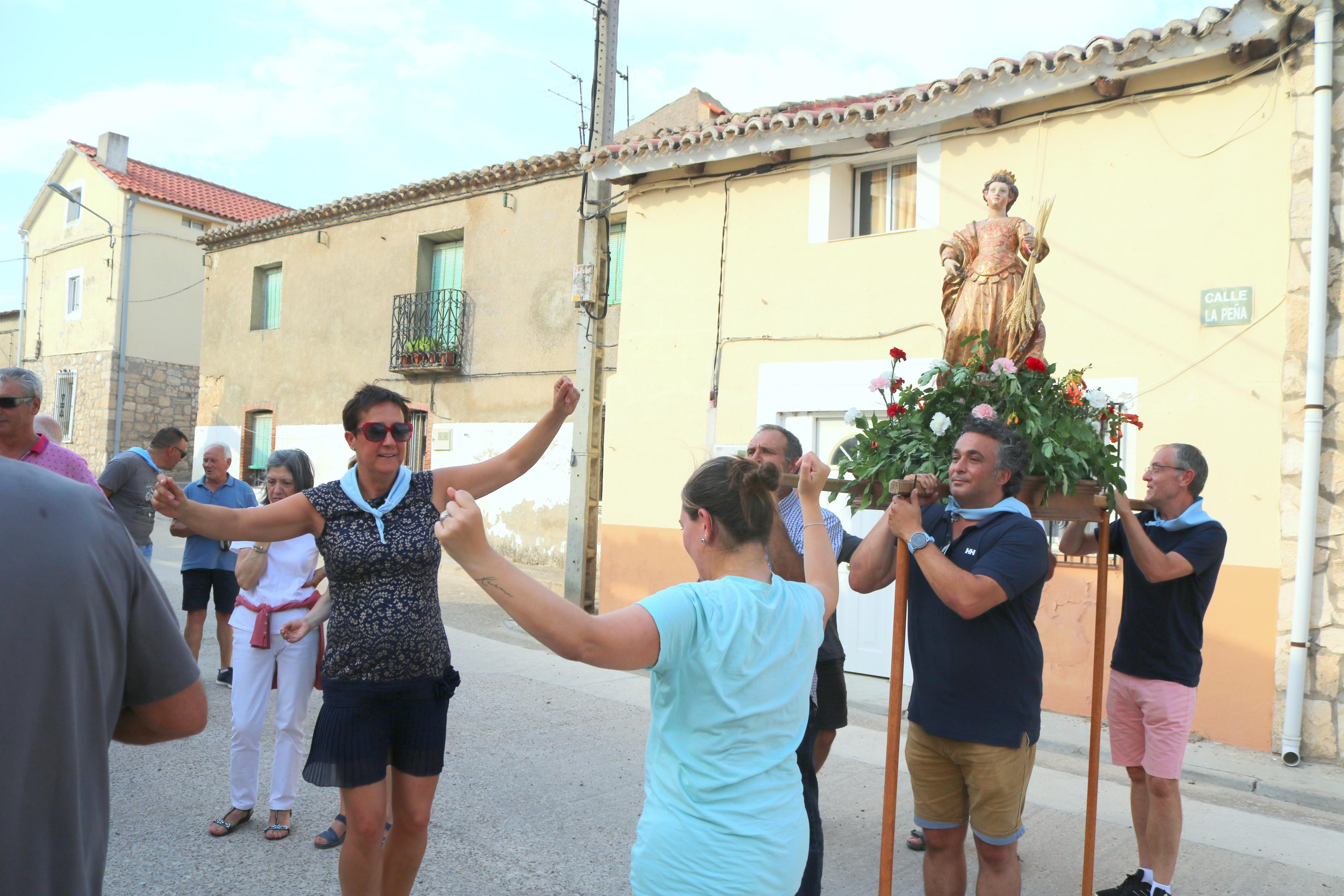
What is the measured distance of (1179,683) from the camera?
3.77 meters

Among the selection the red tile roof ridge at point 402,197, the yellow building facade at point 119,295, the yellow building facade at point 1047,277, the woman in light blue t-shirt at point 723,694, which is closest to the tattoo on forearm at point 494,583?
the woman in light blue t-shirt at point 723,694

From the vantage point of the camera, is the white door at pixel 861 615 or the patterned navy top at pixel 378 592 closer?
the patterned navy top at pixel 378 592

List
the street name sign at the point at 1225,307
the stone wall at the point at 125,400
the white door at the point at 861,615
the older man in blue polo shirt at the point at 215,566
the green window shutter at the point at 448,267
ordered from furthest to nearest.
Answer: the stone wall at the point at 125,400 → the green window shutter at the point at 448,267 → the white door at the point at 861,615 → the older man in blue polo shirt at the point at 215,566 → the street name sign at the point at 1225,307

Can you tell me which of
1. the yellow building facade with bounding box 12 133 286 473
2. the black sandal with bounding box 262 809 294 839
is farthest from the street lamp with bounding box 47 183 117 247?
the black sandal with bounding box 262 809 294 839

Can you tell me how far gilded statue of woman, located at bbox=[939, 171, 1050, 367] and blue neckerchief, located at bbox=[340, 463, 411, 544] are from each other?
230 cm

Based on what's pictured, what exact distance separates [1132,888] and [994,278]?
2.54 meters

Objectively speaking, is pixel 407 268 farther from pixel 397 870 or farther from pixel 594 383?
pixel 397 870

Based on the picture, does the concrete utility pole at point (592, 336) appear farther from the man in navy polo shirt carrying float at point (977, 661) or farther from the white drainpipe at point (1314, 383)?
the man in navy polo shirt carrying float at point (977, 661)

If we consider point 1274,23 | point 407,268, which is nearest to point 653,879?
point 1274,23

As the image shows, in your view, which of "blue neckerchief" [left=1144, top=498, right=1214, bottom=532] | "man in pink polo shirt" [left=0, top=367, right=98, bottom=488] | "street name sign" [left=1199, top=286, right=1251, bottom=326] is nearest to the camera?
"blue neckerchief" [left=1144, top=498, right=1214, bottom=532]

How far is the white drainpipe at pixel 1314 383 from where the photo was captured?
6059 mm

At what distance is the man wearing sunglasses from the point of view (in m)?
6.10

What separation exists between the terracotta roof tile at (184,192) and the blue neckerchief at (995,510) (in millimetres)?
24324

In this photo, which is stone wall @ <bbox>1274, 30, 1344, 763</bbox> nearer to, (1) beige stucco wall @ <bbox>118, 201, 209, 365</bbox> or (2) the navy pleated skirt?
(2) the navy pleated skirt
